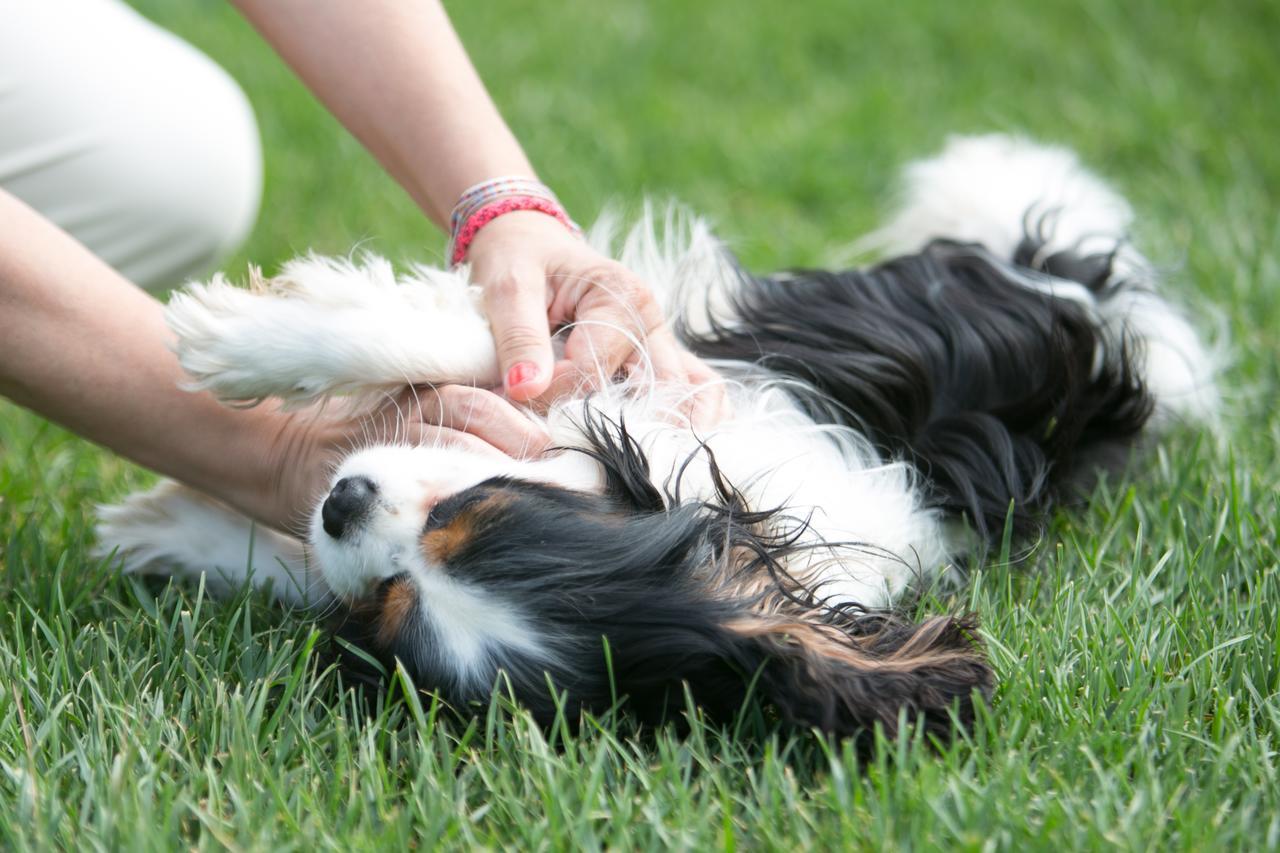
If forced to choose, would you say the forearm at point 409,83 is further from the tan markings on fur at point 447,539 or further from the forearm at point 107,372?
the tan markings on fur at point 447,539

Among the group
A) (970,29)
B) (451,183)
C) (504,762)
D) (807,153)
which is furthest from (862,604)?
(970,29)

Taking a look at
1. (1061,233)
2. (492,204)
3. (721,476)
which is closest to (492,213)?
(492,204)

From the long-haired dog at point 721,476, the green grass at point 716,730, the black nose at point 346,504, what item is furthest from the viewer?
the black nose at point 346,504

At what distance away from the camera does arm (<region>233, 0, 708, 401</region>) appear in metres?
2.71

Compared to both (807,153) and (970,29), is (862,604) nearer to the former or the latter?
(807,153)

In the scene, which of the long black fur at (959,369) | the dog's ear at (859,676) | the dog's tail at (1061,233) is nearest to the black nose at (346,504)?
the dog's ear at (859,676)

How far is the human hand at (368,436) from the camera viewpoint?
2.51 meters

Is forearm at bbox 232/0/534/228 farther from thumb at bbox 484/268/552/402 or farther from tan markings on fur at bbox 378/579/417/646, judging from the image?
tan markings on fur at bbox 378/579/417/646

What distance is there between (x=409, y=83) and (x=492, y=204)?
1.15 ft

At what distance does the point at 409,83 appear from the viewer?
287cm

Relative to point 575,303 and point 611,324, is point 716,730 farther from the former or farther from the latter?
point 575,303

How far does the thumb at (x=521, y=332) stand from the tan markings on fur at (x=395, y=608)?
513 millimetres

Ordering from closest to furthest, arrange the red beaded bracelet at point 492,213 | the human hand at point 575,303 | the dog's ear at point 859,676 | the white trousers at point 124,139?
the dog's ear at point 859,676 → the human hand at point 575,303 → the red beaded bracelet at point 492,213 → the white trousers at point 124,139

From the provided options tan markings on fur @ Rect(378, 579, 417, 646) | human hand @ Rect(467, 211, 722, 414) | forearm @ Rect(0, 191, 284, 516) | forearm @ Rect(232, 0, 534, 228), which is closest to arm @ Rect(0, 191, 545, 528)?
forearm @ Rect(0, 191, 284, 516)
